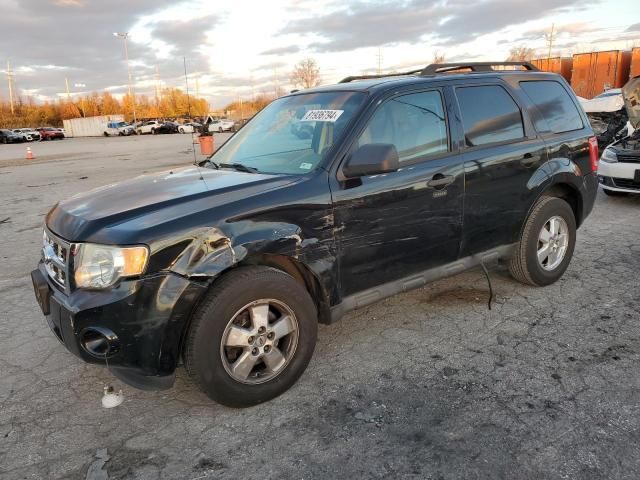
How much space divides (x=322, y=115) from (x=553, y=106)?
2304mm

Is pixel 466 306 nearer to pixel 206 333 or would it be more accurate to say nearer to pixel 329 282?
pixel 329 282

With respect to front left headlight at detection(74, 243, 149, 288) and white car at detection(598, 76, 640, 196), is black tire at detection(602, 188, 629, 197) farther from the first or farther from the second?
front left headlight at detection(74, 243, 149, 288)

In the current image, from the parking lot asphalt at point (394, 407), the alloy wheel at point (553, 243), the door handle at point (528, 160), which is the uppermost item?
the door handle at point (528, 160)

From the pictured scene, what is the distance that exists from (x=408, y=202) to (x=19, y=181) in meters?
14.2

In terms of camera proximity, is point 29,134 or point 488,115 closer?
point 488,115

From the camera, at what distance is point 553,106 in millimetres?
4504

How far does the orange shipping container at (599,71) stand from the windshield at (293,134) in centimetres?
2614

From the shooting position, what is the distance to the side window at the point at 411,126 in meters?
3.40

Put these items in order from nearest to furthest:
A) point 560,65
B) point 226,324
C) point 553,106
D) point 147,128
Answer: point 226,324, point 553,106, point 560,65, point 147,128

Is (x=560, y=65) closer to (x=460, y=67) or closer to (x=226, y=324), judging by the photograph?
(x=460, y=67)

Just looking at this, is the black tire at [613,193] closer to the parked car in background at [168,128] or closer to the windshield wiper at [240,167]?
the windshield wiper at [240,167]

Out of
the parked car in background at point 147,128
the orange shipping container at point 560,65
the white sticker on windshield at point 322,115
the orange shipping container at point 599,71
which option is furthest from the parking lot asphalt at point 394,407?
the parked car in background at point 147,128

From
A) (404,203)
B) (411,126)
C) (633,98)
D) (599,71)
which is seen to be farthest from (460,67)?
(599,71)

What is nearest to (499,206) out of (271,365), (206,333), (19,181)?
(271,365)
